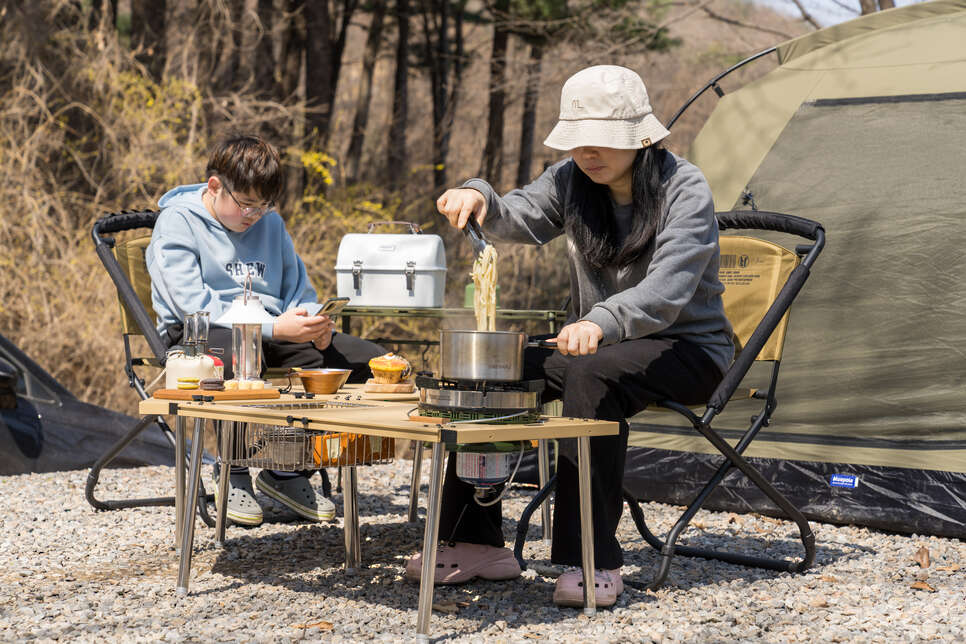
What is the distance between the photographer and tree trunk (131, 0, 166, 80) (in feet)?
32.0

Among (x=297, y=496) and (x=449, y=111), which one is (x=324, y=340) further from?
(x=449, y=111)

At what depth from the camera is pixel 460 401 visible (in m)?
2.47

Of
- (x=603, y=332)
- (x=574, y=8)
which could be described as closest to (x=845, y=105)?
(x=603, y=332)

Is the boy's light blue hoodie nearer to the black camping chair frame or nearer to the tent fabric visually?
the black camping chair frame

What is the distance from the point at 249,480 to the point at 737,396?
1619 mm

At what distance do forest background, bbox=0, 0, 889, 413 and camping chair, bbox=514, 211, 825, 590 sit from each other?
3.81 metres

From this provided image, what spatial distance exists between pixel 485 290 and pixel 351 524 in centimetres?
90

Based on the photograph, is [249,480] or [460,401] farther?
[249,480]

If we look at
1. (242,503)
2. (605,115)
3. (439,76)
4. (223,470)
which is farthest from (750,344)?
(439,76)

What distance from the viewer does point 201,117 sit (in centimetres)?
820

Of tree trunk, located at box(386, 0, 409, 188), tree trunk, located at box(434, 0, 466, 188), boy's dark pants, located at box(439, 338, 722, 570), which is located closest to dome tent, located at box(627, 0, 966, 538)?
boy's dark pants, located at box(439, 338, 722, 570)

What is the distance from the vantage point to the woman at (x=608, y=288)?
8.95ft

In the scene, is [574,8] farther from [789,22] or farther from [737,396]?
[737,396]

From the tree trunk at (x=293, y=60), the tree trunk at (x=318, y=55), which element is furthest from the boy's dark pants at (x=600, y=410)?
the tree trunk at (x=293, y=60)
